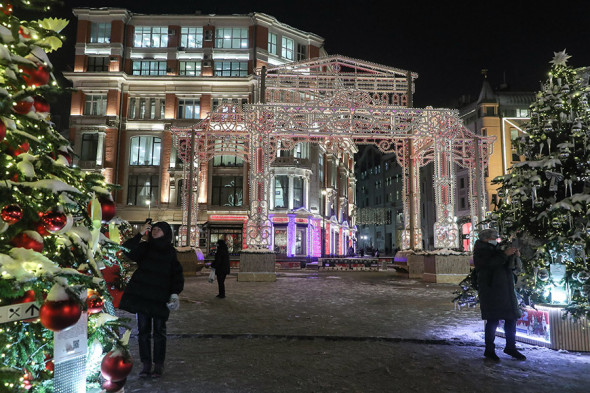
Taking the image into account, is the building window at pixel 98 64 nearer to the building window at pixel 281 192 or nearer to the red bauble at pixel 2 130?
the building window at pixel 281 192

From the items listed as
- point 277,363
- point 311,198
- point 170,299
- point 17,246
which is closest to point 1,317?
point 17,246

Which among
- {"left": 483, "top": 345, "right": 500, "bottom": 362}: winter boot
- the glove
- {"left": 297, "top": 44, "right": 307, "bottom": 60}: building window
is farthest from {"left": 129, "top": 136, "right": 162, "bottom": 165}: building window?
{"left": 483, "top": 345, "right": 500, "bottom": 362}: winter boot

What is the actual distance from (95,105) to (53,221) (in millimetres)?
37551

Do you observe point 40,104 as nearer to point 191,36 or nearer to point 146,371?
point 146,371

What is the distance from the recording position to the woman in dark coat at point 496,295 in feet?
16.7

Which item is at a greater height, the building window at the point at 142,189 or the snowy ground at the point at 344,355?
the building window at the point at 142,189

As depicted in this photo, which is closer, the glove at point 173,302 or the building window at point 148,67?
the glove at point 173,302

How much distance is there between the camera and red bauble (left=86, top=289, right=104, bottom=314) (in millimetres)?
2828

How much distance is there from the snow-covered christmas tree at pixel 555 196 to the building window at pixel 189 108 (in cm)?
3249

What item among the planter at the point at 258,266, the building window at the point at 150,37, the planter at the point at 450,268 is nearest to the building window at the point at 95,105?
the building window at the point at 150,37

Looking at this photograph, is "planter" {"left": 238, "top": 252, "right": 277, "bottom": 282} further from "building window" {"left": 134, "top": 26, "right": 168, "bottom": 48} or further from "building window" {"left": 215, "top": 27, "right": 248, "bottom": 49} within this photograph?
"building window" {"left": 134, "top": 26, "right": 168, "bottom": 48}

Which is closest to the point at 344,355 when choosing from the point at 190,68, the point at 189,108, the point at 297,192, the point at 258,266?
the point at 258,266

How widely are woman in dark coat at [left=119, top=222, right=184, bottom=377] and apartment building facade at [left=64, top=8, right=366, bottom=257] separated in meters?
30.2

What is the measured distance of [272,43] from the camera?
1485 inches
